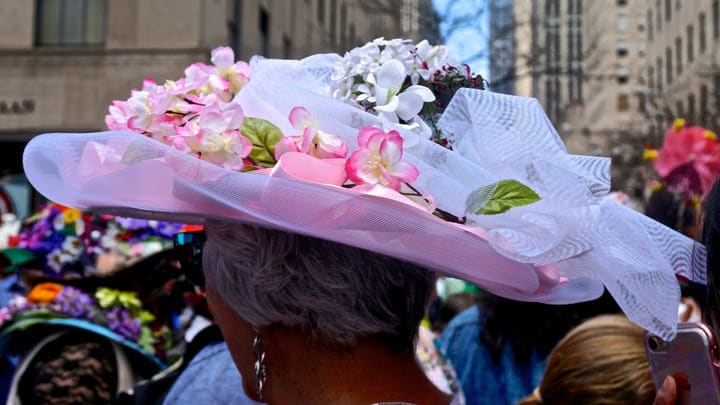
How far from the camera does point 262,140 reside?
4.67ft

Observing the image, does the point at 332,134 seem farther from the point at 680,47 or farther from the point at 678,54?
the point at 678,54

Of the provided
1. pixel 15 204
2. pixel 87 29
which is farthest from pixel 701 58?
pixel 15 204

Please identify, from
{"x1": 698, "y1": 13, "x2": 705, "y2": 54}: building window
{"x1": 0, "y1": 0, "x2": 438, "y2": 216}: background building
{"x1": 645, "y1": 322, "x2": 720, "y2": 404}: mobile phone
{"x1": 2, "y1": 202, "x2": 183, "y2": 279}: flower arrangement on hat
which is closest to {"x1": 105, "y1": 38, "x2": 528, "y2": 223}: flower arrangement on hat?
{"x1": 645, "y1": 322, "x2": 720, "y2": 404}: mobile phone

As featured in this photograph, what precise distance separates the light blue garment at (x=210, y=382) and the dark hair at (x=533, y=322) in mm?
1408

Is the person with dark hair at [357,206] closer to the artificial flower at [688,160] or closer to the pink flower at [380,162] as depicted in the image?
the pink flower at [380,162]

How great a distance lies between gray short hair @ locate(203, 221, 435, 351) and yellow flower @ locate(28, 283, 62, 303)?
157 centimetres

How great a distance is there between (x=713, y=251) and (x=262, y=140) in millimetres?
780

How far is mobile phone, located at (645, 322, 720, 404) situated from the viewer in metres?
1.13

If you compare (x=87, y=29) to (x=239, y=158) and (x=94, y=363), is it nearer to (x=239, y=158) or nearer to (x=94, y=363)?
(x=94, y=363)

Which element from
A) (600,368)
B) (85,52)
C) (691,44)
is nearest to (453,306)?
(600,368)

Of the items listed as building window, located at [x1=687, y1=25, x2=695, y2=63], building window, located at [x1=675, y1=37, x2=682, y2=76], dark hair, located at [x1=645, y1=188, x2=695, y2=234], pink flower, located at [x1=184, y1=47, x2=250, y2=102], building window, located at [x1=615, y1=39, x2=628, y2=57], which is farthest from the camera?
building window, located at [x1=615, y1=39, x2=628, y2=57]

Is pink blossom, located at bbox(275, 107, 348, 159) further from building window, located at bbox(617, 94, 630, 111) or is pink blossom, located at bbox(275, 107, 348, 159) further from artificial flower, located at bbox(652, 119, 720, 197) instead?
building window, located at bbox(617, 94, 630, 111)

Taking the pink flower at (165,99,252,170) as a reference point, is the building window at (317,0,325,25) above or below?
above

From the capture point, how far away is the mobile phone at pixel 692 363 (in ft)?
3.71
